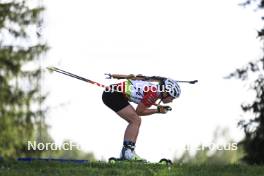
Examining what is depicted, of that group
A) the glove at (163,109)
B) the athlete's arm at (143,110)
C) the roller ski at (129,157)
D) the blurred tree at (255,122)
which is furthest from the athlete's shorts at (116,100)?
the blurred tree at (255,122)

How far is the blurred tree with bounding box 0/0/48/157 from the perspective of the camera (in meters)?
30.2

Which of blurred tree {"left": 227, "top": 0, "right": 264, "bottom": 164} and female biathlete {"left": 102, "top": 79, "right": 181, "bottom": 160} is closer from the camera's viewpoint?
female biathlete {"left": 102, "top": 79, "right": 181, "bottom": 160}

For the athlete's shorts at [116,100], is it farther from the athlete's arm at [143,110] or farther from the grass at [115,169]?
the grass at [115,169]

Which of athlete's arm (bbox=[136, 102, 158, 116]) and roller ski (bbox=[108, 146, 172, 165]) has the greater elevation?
athlete's arm (bbox=[136, 102, 158, 116])

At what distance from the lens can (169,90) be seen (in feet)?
45.9

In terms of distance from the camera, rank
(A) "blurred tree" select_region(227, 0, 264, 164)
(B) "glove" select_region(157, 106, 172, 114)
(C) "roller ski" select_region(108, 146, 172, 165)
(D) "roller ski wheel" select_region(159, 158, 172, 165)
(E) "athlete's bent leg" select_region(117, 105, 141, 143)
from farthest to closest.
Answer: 1. (A) "blurred tree" select_region(227, 0, 264, 164)
2. (E) "athlete's bent leg" select_region(117, 105, 141, 143)
3. (B) "glove" select_region(157, 106, 172, 114)
4. (C) "roller ski" select_region(108, 146, 172, 165)
5. (D) "roller ski wheel" select_region(159, 158, 172, 165)

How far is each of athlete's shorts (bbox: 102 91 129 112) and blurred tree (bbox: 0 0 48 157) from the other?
52.0 ft

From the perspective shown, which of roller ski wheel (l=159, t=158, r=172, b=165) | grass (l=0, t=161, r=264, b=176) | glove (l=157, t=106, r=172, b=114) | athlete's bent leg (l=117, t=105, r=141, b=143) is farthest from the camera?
athlete's bent leg (l=117, t=105, r=141, b=143)

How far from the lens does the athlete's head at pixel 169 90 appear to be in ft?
45.9

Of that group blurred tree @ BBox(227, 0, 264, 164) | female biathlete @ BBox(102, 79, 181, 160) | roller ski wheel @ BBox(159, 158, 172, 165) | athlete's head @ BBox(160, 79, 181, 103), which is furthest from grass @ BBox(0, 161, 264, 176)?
blurred tree @ BBox(227, 0, 264, 164)

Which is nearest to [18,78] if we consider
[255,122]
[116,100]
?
[255,122]

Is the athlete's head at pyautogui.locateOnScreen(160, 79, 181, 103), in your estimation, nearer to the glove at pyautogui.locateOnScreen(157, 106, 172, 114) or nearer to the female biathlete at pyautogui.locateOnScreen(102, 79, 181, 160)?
the female biathlete at pyautogui.locateOnScreen(102, 79, 181, 160)

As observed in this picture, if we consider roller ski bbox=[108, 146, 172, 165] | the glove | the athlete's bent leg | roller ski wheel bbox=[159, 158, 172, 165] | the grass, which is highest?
the glove

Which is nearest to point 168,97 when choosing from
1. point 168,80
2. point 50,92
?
point 168,80
